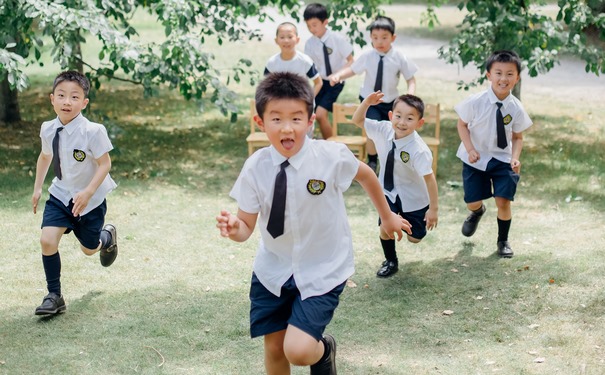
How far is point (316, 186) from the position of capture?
4.33 m

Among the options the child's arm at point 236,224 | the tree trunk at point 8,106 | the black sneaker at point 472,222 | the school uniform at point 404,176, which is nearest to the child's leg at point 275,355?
the child's arm at point 236,224

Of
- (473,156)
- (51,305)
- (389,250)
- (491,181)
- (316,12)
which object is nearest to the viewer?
(51,305)

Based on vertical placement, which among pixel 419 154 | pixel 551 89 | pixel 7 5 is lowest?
pixel 551 89

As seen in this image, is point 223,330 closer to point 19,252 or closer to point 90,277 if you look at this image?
point 90,277

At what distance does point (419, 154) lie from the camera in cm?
633

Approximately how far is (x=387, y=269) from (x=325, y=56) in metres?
4.46

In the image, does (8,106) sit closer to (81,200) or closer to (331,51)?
(331,51)

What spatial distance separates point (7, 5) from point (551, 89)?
375 inches

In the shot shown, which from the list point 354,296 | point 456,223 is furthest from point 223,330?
point 456,223

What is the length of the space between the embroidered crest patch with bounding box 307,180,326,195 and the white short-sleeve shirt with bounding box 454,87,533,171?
3.03m

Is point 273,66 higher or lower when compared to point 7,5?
lower

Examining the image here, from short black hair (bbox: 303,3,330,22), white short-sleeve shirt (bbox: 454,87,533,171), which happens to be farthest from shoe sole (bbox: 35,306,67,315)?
short black hair (bbox: 303,3,330,22)

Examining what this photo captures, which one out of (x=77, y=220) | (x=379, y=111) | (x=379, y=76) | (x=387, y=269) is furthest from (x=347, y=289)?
(x=379, y=76)

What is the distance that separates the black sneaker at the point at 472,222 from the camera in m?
7.48
